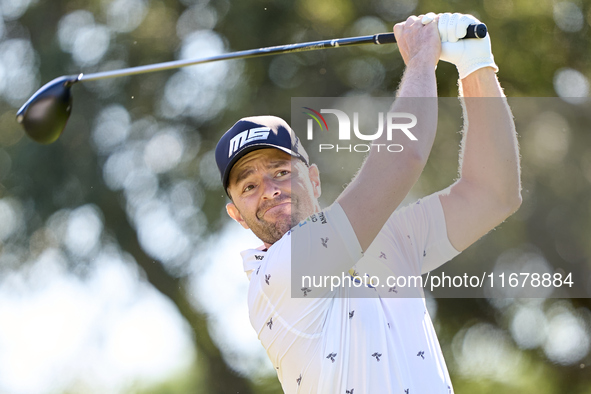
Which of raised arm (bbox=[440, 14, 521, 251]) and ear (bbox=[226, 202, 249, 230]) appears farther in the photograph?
ear (bbox=[226, 202, 249, 230])

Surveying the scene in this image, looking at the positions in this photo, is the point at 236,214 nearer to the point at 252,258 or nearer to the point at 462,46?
the point at 252,258

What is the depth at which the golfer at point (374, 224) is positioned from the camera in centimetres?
158

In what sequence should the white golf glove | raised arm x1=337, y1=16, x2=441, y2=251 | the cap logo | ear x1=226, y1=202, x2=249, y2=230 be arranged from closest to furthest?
raised arm x1=337, y1=16, x2=441, y2=251 → the white golf glove → the cap logo → ear x1=226, y1=202, x2=249, y2=230

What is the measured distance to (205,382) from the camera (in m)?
5.76

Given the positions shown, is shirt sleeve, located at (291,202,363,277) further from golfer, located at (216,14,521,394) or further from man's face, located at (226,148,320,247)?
man's face, located at (226,148,320,247)

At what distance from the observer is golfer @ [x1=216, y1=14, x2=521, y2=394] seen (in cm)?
158

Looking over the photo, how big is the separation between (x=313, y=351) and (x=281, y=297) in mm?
155

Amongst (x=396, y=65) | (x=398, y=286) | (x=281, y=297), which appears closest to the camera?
(x=281, y=297)

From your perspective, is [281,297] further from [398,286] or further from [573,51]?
[573,51]

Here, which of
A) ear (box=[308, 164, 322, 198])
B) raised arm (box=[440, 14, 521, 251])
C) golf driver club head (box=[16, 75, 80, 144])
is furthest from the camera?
golf driver club head (box=[16, 75, 80, 144])

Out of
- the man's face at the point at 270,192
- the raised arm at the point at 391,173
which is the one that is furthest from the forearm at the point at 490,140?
the man's face at the point at 270,192

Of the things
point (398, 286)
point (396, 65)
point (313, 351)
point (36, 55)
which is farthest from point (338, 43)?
point (36, 55)

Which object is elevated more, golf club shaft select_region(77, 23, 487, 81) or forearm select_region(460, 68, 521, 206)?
golf club shaft select_region(77, 23, 487, 81)

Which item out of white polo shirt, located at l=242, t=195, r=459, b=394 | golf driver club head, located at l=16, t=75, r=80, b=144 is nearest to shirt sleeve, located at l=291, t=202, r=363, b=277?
white polo shirt, located at l=242, t=195, r=459, b=394
